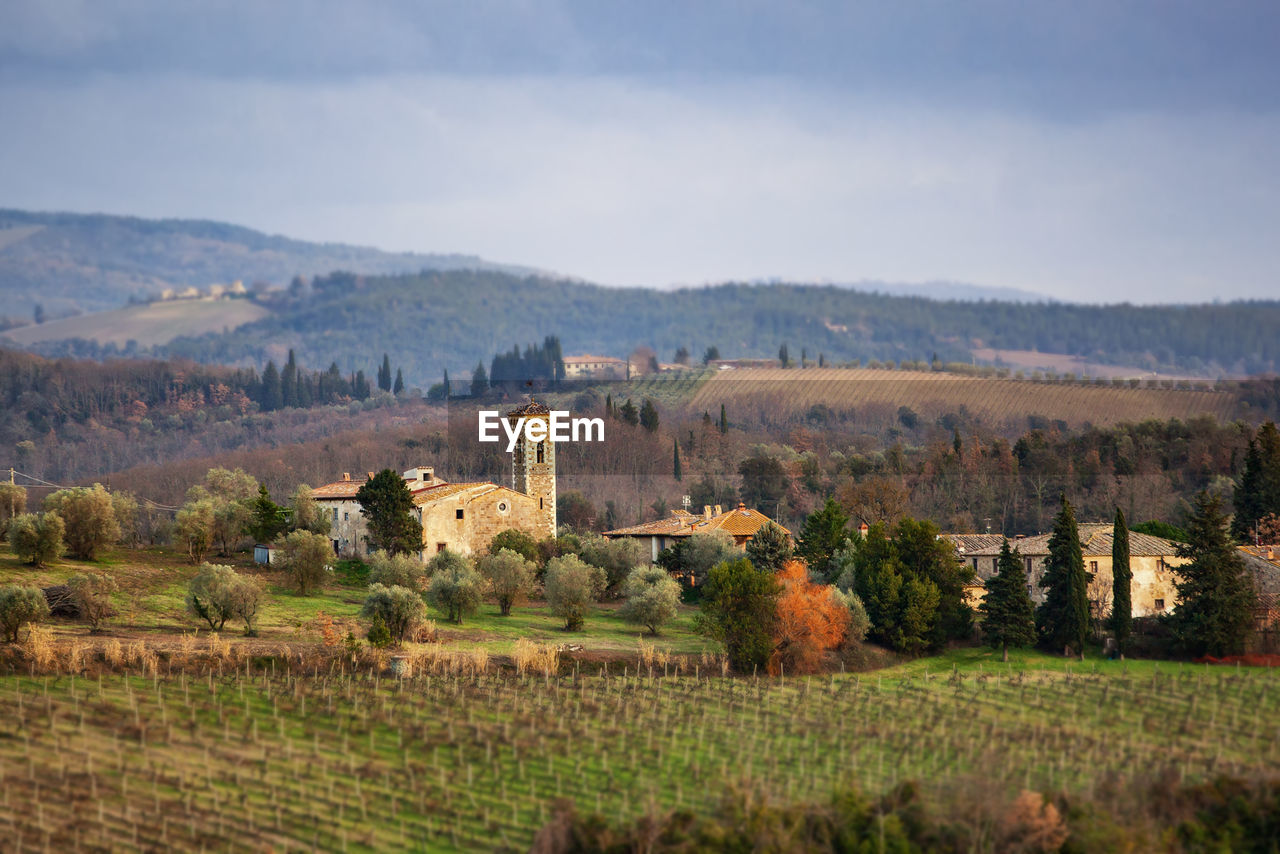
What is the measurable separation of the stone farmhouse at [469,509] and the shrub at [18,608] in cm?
2131

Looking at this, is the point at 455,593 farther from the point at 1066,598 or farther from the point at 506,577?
the point at 1066,598

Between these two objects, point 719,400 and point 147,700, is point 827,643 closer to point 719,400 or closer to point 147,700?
point 147,700

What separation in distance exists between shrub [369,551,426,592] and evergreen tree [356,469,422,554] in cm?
A: 449

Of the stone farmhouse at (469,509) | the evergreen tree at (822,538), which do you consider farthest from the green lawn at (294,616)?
the stone farmhouse at (469,509)

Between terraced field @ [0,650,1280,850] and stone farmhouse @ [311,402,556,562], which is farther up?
stone farmhouse @ [311,402,556,562]

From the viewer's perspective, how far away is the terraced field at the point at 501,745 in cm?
3158

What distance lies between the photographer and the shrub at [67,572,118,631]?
46.4 meters

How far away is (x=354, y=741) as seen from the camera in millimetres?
36562

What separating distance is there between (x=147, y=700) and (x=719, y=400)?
12178 centimetres

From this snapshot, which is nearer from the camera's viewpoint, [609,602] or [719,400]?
[609,602]

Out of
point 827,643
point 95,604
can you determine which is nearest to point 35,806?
point 95,604

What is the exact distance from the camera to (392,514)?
207ft

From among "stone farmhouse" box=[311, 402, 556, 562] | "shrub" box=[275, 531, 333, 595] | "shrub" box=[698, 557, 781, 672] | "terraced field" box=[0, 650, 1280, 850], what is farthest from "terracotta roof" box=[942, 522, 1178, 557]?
"shrub" box=[275, 531, 333, 595]

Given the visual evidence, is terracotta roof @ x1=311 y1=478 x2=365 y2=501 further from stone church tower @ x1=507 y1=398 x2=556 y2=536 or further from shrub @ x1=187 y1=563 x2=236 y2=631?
shrub @ x1=187 y1=563 x2=236 y2=631
